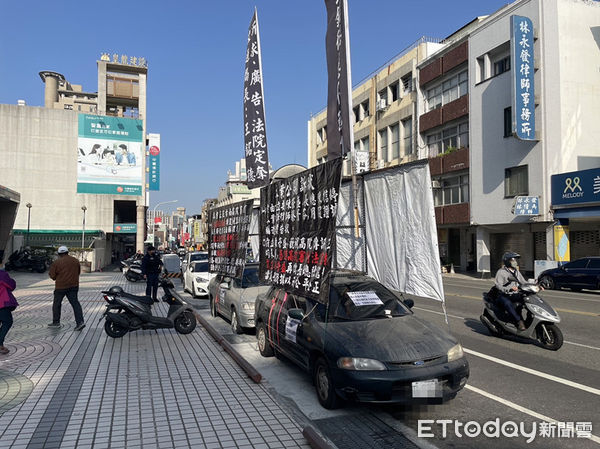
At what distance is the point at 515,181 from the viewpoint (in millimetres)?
24688

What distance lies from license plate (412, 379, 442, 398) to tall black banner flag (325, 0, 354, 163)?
16.6ft

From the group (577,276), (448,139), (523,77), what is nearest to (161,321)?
(577,276)

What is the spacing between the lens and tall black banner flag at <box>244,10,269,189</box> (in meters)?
12.6

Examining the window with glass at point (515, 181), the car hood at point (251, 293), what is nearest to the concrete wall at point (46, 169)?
the window with glass at point (515, 181)

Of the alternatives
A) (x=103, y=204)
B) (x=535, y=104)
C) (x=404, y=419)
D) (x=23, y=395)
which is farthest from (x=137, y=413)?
(x=103, y=204)

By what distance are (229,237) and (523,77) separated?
1964cm

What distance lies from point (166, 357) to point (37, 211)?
44462 mm

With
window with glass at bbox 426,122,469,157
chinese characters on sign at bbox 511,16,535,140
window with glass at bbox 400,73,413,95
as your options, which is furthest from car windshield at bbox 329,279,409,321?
window with glass at bbox 400,73,413,95

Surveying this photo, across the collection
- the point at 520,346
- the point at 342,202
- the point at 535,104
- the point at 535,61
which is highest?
the point at 535,61

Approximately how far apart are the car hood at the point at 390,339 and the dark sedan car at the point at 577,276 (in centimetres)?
1500

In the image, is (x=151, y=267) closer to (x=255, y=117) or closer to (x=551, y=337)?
(x=255, y=117)

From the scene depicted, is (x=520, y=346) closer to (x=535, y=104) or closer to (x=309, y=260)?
(x=309, y=260)

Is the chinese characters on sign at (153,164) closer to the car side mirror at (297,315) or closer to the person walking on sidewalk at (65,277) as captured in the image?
the person walking on sidewalk at (65,277)

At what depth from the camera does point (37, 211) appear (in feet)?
144
